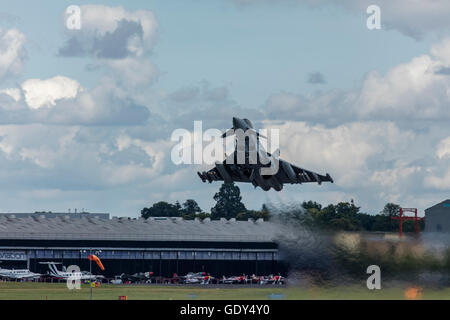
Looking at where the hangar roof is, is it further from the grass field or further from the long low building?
the grass field

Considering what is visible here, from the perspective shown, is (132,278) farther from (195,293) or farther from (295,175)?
(295,175)

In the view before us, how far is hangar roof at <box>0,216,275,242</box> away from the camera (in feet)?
484

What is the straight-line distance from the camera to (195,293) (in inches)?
3981

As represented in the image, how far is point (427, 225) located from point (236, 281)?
54.1m

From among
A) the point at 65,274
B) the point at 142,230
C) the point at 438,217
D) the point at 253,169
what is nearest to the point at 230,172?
the point at 253,169

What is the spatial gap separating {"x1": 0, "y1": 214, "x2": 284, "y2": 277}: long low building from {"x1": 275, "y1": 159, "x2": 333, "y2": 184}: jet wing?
218ft

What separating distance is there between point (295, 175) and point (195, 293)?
93.4 ft

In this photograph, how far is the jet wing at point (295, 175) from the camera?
3029 inches

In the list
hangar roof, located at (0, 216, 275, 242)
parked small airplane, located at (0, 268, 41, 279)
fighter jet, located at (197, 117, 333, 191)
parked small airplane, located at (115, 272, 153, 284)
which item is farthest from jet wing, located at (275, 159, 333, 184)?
parked small airplane, located at (0, 268, 41, 279)

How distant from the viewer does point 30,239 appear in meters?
149

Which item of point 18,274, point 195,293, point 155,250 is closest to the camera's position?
point 195,293
